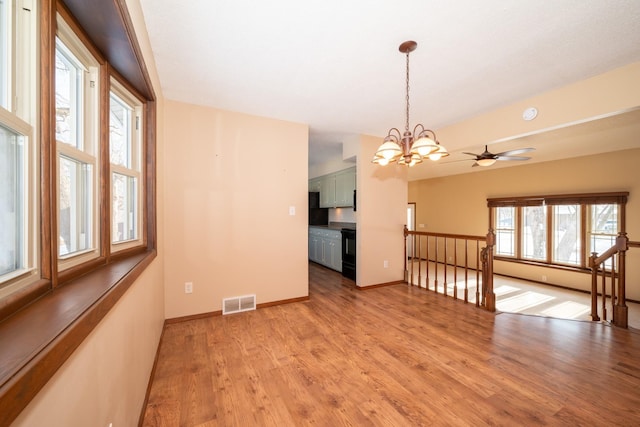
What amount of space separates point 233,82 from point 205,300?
8.25 feet

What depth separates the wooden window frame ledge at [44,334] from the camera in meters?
0.43

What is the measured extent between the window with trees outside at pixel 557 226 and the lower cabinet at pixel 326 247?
12.8ft

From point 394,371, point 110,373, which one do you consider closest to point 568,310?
point 394,371

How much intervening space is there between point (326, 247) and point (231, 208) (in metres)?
2.90

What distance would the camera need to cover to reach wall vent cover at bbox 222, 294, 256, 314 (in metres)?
3.11

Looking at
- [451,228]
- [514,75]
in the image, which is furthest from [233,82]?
[451,228]

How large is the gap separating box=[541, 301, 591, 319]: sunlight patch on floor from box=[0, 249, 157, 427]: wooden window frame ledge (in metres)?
4.99

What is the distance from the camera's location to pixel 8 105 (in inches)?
28.4

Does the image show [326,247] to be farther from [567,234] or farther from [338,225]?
[567,234]

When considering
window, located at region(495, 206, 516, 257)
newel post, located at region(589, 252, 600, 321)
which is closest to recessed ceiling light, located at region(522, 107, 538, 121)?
newel post, located at region(589, 252, 600, 321)

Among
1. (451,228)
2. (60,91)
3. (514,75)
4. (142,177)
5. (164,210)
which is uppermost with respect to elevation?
(514,75)

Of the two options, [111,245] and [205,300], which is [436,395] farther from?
[205,300]

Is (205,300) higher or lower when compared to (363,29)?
lower

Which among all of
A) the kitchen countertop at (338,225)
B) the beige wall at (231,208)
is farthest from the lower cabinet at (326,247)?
the beige wall at (231,208)
